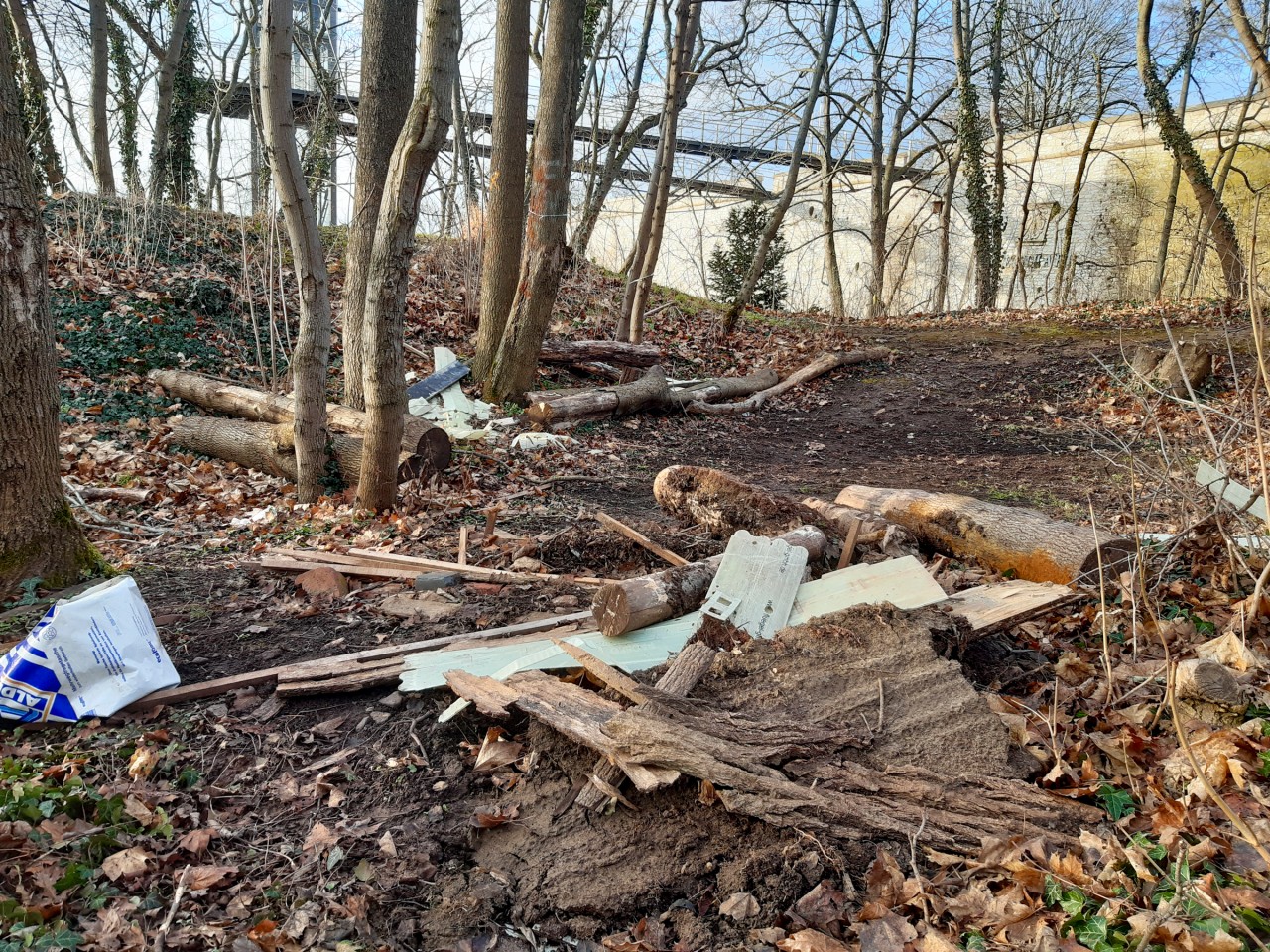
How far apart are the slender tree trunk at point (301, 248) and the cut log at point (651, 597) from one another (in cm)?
346

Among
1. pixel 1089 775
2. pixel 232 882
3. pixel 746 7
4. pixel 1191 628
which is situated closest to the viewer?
pixel 232 882

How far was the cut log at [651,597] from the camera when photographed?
3887mm

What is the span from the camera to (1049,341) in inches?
509

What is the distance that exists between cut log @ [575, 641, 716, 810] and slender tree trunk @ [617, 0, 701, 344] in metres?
9.33

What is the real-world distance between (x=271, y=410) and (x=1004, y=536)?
6758 mm

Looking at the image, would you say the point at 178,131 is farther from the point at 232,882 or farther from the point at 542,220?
the point at 232,882

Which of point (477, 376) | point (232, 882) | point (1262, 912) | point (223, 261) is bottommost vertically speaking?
point (232, 882)

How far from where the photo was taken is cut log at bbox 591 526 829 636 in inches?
153

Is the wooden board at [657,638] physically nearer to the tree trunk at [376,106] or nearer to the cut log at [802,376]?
the tree trunk at [376,106]

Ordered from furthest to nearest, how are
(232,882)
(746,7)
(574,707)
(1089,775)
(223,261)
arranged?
(746,7), (223,261), (574,707), (1089,775), (232,882)

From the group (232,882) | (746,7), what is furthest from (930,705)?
(746,7)

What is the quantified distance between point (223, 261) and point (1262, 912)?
43.5ft

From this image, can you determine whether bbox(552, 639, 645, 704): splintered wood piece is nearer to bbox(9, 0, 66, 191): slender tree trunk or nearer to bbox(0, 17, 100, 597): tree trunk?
bbox(0, 17, 100, 597): tree trunk

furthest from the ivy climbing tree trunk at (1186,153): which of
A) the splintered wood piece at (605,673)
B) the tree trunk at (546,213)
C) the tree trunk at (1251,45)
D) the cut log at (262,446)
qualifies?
the splintered wood piece at (605,673)
